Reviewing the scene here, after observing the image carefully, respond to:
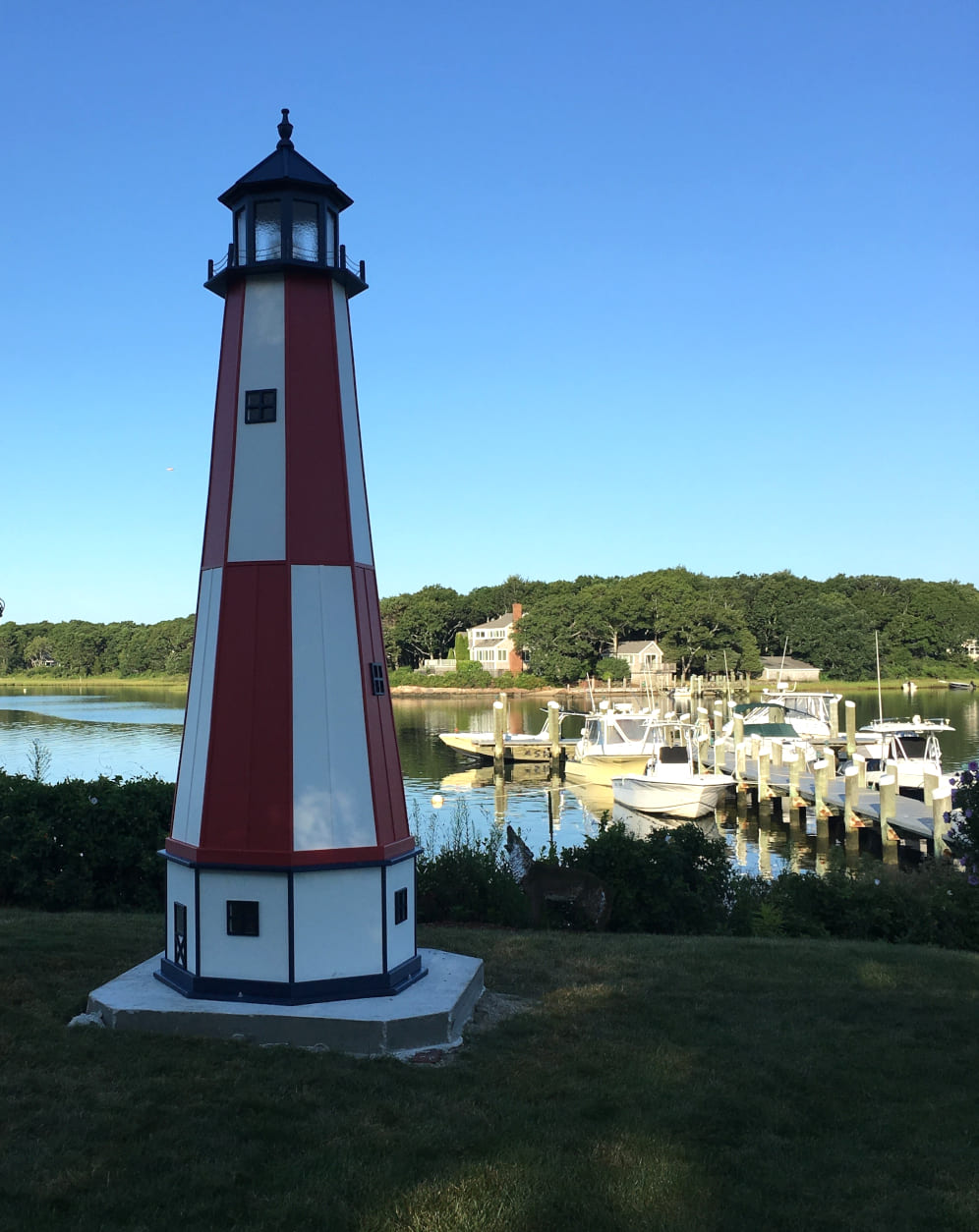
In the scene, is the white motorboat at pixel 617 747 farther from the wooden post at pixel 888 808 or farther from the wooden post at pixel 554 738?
the wooden post at pixel 888 808

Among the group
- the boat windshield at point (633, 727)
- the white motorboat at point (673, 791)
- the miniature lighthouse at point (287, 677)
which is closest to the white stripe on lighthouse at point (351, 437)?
the miniature lighthouse at point (287, 677)

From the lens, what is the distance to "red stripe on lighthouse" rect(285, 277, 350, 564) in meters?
10.1

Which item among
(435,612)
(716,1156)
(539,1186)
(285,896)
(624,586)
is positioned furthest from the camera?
(435,612)

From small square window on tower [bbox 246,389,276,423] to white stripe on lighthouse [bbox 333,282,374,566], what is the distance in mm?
676

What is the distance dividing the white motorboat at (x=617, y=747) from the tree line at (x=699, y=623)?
58.9 meters

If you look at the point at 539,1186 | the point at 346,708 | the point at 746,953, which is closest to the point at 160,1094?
the point at 539,1186

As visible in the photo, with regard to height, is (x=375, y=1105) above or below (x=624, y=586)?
below

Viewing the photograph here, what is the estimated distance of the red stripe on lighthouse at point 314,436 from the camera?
10.1 metres

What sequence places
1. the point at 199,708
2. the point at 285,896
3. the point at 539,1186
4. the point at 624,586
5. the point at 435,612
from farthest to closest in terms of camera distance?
the point at 435,612
the point at 624,586
the point at 199,708
the point at 285,896
the point at 539,1186

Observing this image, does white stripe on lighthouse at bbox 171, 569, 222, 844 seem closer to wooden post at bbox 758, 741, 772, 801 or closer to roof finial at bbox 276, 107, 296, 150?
roof finial at bbox 276, 107, 296, 150

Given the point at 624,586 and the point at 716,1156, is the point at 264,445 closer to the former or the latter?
the point at 716,1156

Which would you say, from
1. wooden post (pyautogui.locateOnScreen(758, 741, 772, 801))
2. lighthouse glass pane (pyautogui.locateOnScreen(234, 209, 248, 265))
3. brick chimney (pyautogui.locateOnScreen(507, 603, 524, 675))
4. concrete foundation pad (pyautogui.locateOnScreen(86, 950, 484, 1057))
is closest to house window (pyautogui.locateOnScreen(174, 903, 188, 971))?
concrete foundation pad (pyautogui.locateOnScreen(86, 950, 484, 1057))

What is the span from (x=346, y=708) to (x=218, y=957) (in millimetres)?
2466

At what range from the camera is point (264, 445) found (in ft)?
33.2
